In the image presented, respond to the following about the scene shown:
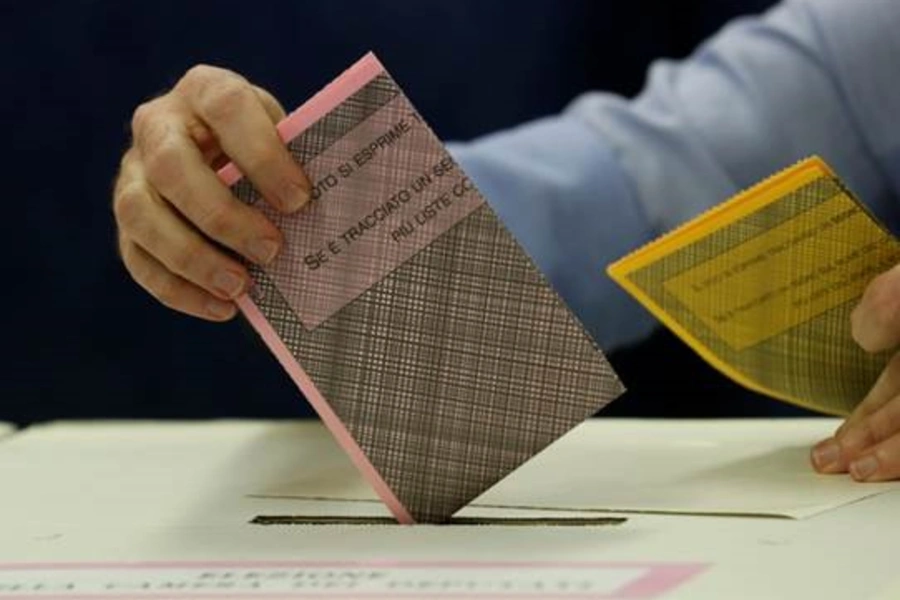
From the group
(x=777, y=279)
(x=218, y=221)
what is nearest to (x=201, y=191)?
(x=218, y=221)

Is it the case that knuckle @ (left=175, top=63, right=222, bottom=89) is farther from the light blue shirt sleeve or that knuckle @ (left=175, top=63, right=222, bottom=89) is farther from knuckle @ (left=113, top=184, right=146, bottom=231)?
the light blue shirt sleeve

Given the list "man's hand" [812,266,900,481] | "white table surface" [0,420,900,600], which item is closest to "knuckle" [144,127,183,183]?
"white table surface" [0,420,900,600]

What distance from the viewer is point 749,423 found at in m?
0.86

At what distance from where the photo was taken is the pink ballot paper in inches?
24.0

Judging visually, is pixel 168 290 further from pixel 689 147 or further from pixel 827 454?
pixel 689 147

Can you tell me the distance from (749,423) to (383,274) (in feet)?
1.03

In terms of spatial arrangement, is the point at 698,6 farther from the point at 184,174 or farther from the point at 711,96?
the point at 184,174

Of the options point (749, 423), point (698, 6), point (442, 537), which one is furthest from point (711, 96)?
point (442, 537)

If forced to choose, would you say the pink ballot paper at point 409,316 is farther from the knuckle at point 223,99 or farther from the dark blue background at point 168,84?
the dark blue background at point 168,84

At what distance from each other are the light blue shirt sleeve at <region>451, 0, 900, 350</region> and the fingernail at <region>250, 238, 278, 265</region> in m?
0.65

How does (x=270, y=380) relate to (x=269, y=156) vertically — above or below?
below

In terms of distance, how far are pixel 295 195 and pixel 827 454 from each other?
0.28 metres

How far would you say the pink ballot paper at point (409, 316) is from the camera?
0.61m

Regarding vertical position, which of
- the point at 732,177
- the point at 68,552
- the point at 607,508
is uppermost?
the point at 68,552
